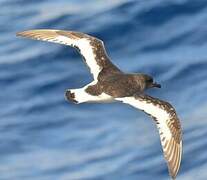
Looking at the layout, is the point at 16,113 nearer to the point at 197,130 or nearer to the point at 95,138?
the point at 95,138

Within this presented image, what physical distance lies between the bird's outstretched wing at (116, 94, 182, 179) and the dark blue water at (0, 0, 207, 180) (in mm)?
1223

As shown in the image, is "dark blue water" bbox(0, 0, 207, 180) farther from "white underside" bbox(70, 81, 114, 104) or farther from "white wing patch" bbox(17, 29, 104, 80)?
"white underside" bbox(70, 81, 114, 104)

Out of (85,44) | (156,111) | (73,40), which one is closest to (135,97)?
(156,111)

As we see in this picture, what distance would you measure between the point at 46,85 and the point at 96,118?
3.05 feet

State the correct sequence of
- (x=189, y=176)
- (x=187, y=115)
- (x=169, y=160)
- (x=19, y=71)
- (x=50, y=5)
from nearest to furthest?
(x=169, y=160)
(x=189, y=176)
(x=187, y=115)
(x=19, y=71)
(x=50, y=5)

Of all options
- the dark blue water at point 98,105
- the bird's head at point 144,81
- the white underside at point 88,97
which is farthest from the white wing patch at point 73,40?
the dark blue water at point 98,105

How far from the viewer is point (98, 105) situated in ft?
53.9

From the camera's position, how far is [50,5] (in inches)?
723

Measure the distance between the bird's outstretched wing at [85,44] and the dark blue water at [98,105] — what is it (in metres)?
1.60

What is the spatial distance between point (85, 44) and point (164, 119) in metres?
1.56

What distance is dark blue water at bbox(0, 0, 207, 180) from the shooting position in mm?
15359

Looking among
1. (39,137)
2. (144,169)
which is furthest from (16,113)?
(144,169)

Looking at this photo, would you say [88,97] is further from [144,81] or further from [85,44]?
[85,44]

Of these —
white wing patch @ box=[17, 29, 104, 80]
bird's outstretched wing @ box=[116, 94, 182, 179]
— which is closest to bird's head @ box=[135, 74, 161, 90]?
bird's outstretched wing @ box=[116, 94, 182, 179]
